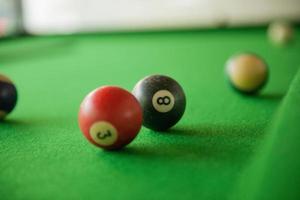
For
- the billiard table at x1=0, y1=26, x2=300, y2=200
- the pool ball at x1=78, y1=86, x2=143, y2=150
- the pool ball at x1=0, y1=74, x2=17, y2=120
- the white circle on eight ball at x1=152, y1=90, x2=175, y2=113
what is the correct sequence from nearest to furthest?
the billiard table at x1=0, y1=26, x2=300, y2=200 < the pool ball at x1=78, y1=86, x2=143, y2=150 < the white circle on eight ball at x1=152, y1=90, x2=175, y2=113 < the pool ball at x1=0, y1=74, x2=17, y2=120

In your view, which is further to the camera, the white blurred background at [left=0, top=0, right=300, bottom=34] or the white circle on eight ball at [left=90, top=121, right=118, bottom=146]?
the white blurred background at [left=0, top=0, right=300, bottom=34]

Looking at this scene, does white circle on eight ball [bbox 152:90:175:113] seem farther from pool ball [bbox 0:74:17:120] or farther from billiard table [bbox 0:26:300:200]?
pool ball [bbox 0:74:17:120]

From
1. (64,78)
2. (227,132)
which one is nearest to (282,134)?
(227,132)

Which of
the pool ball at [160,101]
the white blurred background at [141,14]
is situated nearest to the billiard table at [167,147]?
the pool ball at [160,101]

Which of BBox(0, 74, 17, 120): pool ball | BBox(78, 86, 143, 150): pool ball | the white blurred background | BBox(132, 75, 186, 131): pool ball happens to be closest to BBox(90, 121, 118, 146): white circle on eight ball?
BBox(78, 86, 143, 150): pool ball

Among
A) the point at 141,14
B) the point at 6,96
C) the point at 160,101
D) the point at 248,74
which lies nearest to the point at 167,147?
the point at 160,101

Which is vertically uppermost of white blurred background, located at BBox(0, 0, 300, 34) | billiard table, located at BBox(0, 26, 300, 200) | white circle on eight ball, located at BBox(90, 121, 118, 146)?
white blurred background, located at BBox(0, 0, 300, 34)

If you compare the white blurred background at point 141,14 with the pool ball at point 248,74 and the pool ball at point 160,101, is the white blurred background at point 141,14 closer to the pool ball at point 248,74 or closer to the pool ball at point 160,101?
the pool ball at point 248,74
